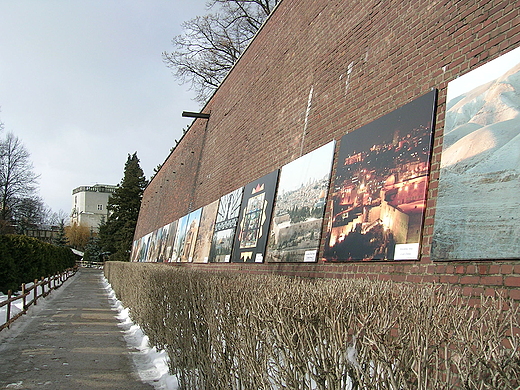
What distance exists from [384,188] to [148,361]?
13.4 ft

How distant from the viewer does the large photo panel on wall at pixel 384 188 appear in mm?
5113

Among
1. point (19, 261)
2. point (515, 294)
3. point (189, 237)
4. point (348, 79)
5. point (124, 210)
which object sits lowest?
point (19, 261)

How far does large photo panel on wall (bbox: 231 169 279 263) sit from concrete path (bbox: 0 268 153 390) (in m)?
2.84

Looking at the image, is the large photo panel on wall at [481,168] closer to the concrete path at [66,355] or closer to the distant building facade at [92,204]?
the concrete path at [66,355]

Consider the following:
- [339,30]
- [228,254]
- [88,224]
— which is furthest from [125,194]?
[339,30]

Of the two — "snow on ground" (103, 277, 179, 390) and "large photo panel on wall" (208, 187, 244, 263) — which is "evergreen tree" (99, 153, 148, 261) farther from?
"snow on ground" (103, 277, 179, 390)

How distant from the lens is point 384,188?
18.7 feet

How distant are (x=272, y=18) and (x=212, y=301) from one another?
9.31 metres

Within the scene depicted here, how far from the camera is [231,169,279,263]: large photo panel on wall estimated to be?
9742mm

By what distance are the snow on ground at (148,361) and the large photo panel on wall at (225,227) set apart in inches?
111

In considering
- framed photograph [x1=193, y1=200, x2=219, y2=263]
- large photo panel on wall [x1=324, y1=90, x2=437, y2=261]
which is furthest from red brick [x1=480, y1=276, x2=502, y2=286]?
framed photograph [x1=193, y1=200, x2=219, y2=263]

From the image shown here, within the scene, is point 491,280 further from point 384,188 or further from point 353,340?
point 353,340

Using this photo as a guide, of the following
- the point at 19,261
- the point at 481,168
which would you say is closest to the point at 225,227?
the point at 19,261

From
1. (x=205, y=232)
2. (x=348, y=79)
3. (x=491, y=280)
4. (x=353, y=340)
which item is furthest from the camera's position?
(x=205, y=232)
